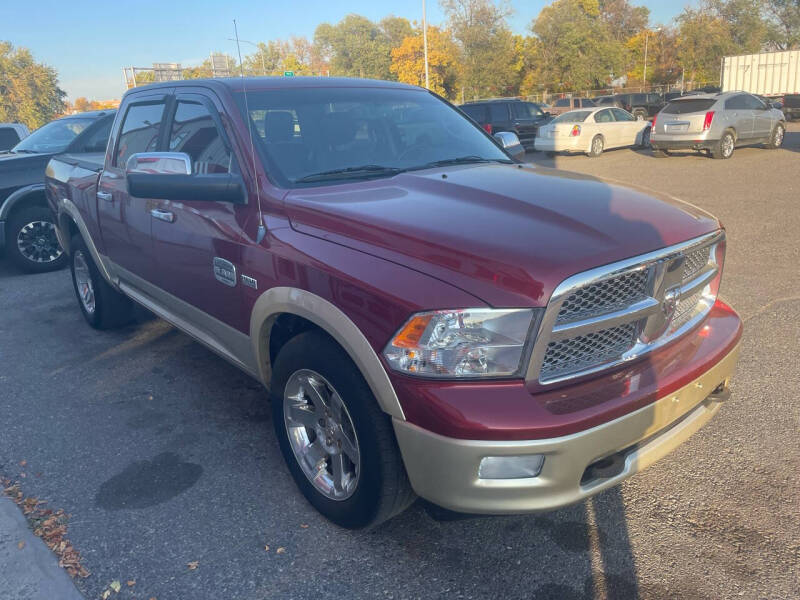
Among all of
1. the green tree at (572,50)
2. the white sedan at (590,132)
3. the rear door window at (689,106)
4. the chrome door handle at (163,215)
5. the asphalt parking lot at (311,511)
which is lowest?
the asphalt parking lot at (311,511)

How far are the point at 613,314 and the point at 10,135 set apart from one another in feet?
35.2

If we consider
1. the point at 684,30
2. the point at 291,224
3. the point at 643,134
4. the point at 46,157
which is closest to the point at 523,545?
the point at 291,224

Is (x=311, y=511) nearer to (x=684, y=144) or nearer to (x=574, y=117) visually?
(x=684, y=144)

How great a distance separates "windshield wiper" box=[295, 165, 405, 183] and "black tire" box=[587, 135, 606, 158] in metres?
16.0

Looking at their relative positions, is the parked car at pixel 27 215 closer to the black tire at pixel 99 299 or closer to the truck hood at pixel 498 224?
the black tire at pixel 99 299

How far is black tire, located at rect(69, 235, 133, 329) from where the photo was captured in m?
5.21

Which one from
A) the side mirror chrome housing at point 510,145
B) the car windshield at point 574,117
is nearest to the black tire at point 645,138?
the car windshield at point 574,117

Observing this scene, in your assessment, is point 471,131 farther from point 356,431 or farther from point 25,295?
point 25,295

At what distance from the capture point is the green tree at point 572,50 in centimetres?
5409

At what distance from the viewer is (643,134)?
19.4 m

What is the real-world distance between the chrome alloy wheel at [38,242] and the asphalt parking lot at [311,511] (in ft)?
11.5

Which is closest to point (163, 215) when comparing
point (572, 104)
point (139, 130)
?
point (139, 130)

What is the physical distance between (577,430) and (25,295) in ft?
21.9

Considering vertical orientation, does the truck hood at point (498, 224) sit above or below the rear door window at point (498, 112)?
below
